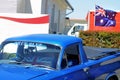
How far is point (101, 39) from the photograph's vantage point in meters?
18.9

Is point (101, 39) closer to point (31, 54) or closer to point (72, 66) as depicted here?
point (72, 66)

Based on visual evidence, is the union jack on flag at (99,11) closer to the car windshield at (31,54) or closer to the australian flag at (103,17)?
the australian flag at (103,17)

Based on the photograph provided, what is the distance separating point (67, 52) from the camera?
6.52 metres

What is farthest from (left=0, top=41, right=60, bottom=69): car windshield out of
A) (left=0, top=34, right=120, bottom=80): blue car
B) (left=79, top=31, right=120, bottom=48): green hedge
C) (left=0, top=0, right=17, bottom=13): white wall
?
(left=79, top=31, right=120, bottom=48): green hedge

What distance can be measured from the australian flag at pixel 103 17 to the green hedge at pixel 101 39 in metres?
3.47

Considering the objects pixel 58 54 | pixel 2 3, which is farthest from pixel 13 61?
pixel 2 3

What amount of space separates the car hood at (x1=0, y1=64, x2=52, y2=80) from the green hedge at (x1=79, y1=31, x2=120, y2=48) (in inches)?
504

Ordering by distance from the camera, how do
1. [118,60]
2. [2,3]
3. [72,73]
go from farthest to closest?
[2,3]
[118,60]
[72,73]

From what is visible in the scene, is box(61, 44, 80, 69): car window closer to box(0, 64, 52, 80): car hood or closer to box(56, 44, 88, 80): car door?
box(56, 44, 88, 80): car door

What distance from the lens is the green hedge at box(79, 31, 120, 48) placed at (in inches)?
734

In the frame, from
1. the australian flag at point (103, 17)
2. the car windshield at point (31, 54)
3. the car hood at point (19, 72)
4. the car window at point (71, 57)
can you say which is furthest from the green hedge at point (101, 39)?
the car hood at point (19, 72)

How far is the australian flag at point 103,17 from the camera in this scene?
875 inches

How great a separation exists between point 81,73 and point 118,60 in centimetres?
215

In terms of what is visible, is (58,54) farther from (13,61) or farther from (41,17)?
(41,17)
